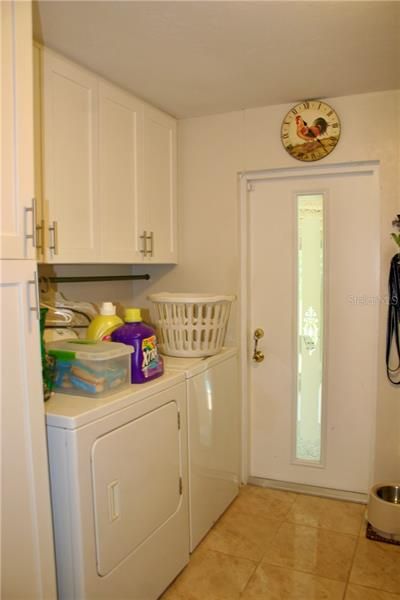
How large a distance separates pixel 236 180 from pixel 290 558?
2.00 m

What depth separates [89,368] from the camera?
1.79 metres

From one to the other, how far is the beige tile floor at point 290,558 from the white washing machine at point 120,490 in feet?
0.56

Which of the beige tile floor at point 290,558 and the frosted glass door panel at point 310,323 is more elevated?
the frosted glass door panel at point 310,323

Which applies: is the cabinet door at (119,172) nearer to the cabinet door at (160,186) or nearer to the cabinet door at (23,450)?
the cabinet door at (160,186)

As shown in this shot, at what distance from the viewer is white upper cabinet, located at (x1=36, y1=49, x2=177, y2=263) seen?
6.40 feet

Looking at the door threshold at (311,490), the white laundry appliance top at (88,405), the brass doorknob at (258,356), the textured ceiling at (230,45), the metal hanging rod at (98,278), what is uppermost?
the textured ceiling at (230,45)

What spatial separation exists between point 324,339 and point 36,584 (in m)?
1.88

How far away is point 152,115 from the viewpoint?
261 cm

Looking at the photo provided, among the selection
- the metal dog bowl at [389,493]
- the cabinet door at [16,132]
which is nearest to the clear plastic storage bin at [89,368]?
the cabinet door at [16,132]

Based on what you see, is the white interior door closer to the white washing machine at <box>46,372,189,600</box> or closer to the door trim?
the door trim

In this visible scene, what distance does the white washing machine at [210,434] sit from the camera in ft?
7.54

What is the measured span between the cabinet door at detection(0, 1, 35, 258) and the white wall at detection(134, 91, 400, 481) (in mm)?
1534

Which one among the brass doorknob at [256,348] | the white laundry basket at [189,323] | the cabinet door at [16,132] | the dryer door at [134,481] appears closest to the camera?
the cabinet door at [16,132]

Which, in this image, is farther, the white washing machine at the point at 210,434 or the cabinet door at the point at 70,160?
the white washing machine at the point at 210,434
